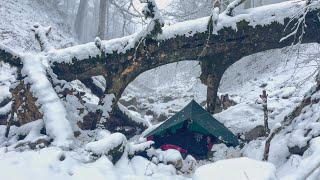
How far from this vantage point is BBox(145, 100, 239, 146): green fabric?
8.23 metres

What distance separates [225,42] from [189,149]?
2.52m

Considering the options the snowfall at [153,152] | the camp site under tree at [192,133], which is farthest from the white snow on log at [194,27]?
the camp site under tree at [192,133]

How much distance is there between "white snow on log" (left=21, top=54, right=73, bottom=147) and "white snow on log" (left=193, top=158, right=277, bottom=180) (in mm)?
3204

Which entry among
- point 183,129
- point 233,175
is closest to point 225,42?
point 183,129

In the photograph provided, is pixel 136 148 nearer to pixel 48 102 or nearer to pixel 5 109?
pixel 48 102

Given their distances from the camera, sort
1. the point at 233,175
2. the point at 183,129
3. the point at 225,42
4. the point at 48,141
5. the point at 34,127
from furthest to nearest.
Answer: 1. the point at 225,42
2. the point at 183,129
3. the point at 34,127
4. the point at 48,141
5. the point at 233,175

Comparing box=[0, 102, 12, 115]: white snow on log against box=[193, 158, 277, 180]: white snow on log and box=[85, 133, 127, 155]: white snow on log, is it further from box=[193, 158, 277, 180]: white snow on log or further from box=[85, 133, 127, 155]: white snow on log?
box=[193, 158, 277, 180]: white snow on log

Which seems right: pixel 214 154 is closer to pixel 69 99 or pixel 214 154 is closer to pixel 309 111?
pixel 309 111

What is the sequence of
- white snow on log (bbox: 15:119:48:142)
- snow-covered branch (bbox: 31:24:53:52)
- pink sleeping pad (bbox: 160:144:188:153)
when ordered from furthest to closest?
snow-covered branch (bbox: 31:24:53:52)
pink sleeping pad (bbox: 160:144:188:153)
white snow on log (bbox: 15:119:48:142)

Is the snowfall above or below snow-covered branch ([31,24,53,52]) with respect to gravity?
below

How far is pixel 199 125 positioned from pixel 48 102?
9.92 feet

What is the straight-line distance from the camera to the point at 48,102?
799cm

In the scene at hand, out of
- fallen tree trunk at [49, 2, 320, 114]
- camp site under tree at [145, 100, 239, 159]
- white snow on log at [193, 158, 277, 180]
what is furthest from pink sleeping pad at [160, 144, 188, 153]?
white snow on log at [193, 158, 277, 180]

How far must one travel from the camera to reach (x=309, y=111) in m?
7.27
